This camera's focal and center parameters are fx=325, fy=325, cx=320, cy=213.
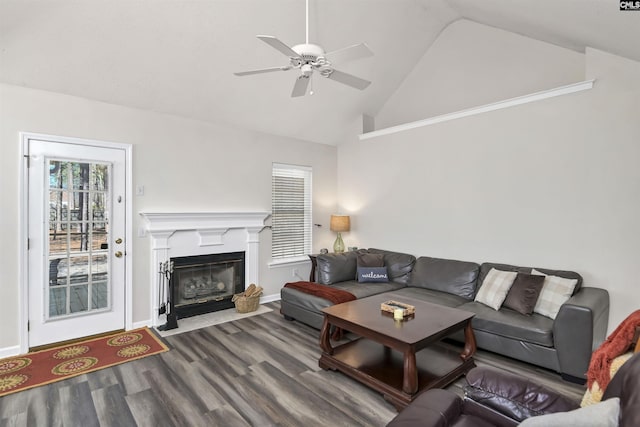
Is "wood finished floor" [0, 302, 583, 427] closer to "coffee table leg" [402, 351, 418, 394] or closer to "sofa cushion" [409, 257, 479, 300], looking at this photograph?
"coffee table leg" [402, 351, 418, 394]

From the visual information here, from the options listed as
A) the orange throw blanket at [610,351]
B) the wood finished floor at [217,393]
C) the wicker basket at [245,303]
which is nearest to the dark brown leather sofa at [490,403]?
the orange throw blanket at [610,351]

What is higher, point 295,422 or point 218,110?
point 218,110

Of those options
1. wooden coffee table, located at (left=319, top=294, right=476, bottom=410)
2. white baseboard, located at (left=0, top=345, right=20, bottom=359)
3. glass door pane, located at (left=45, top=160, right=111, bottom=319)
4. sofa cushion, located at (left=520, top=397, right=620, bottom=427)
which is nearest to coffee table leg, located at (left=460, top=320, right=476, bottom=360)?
wooden coffee table, located at (left=319, top=294, right=476, bottom=410)

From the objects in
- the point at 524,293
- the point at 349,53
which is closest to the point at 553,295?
the point at 524,293

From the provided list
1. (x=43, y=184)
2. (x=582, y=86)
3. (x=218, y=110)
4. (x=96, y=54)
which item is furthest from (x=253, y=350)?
(x=582, y=86)

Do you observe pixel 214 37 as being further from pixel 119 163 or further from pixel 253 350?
pixel 253 350

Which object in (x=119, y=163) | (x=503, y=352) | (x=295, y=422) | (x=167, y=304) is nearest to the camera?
(x=295, y=422)

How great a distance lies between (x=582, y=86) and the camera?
3434 mm

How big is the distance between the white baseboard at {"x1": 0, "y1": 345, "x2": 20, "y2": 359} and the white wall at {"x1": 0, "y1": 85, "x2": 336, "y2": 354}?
→ 27 mm

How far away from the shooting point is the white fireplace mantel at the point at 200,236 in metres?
4.14

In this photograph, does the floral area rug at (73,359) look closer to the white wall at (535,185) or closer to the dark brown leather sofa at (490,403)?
the dark brown leather sofa at (490,403)

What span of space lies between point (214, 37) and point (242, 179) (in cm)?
202

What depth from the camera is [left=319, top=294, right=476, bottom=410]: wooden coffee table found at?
2.44m

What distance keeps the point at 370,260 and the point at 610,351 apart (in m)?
3.29
